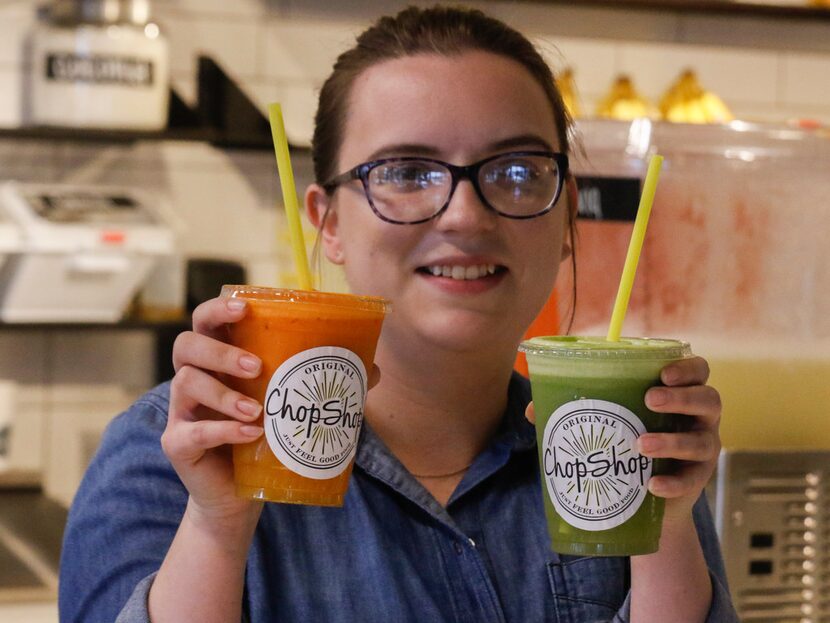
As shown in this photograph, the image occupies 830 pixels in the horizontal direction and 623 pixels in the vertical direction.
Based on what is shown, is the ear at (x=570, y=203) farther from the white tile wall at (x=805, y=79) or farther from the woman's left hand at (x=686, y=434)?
the white tile wall at (x=805, y=79)

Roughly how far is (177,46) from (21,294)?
81cm

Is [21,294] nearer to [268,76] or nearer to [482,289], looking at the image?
[268,76]

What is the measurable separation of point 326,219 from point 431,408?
0.85 ft

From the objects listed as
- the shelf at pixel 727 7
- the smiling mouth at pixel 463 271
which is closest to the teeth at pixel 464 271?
the smiling mouth at pixel 463 271

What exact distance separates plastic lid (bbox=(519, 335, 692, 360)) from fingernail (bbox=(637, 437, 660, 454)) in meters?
0.06

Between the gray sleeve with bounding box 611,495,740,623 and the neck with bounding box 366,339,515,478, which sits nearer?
the gray sleeve with bounding box 611,495,740,623

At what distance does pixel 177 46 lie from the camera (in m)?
2.98

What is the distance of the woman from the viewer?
3.56ft

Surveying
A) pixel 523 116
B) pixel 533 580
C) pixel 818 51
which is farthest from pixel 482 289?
pixel 818 51

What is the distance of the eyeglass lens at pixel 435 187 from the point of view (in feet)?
3.84

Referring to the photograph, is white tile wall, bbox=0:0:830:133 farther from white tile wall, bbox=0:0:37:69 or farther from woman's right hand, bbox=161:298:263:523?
woman's right hand, bbox=161:298:263:523

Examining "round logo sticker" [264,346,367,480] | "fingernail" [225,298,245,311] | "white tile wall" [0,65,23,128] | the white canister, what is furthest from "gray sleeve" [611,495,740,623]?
"white tile wall" [0,65,23,128]

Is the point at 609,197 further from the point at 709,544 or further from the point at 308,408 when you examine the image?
the point at 308,408

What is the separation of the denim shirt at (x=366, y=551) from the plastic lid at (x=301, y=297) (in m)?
0.28
